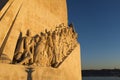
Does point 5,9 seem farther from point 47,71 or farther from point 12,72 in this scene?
point 47,71

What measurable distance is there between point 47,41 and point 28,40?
1403mm

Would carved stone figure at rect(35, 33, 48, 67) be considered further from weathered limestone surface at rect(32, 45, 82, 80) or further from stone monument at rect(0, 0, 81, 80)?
weathered limestone surface at rect(32, 45, 82, 80)

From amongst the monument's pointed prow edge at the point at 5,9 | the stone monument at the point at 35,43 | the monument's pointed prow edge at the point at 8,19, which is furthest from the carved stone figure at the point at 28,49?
the monument's pointed prow edge at the point at 5,9

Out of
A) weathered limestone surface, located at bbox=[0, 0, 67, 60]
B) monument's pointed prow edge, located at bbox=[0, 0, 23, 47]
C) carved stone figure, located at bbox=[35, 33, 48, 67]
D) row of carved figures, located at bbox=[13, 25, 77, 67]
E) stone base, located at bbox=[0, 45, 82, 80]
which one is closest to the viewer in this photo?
stone base, located at bbox=[0, 45, 82, 80]

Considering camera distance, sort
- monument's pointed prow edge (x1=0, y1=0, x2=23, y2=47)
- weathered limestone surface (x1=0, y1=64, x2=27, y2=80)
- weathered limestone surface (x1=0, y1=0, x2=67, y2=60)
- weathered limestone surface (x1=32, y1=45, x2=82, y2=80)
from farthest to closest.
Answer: weathered limestone surface (x1=32, y1=45, x2=82, y2=80) < weathered limestone surface (x1=0, y1=0, x2=67, y2=60) < monument's pointed prow edge (x1=0, y1=0, x2=23, y2=47) < weathered limestone surface (x1=0, y1=64, x2=27, y2=80)

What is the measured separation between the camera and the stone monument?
7.00 m

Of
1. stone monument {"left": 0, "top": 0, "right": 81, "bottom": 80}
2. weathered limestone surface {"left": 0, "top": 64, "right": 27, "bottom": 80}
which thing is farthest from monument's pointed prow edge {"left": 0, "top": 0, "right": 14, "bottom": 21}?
weathered limestone surface {"left": 0, "top": 64, "right": 27, "bottom": 80}

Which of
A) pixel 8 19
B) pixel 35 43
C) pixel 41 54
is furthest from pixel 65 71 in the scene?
pixel 8 19

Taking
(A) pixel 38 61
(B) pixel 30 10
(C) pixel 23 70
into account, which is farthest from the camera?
(B) pixel 30 10

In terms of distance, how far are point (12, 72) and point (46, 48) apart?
2657 millimetres

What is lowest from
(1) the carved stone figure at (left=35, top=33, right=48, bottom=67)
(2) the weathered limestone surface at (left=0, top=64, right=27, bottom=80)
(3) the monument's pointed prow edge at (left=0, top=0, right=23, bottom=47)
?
(2) the weathered limestone surface at (left=0, top=64, right=27, bottom=80)

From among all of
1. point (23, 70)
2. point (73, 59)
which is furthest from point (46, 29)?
point (23, 70)

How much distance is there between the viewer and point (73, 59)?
37.2ft

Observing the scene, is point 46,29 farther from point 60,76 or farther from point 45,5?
point 60,76
